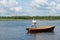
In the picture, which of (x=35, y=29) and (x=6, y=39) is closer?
(x=6, y=39)

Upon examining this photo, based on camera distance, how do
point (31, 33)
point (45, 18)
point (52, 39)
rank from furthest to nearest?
1. point (45, 18)
2. point (31, 33)
3. point (52, 39)

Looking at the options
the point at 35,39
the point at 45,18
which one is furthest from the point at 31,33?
the point at 45,18

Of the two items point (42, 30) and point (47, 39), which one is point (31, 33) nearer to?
point (42, 30)

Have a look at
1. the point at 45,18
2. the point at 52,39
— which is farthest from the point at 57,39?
the point at 45,18

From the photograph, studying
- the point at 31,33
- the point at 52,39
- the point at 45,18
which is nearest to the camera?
the point at 52,39

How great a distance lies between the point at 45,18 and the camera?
16250 centimetres

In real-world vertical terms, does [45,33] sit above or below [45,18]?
above

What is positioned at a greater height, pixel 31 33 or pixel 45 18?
pixel 31 33

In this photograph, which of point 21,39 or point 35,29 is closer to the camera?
point 21,39

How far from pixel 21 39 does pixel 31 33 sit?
9.19m

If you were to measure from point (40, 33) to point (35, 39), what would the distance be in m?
9.15

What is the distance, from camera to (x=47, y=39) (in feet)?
123

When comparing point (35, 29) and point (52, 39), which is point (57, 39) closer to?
point (52, 39)

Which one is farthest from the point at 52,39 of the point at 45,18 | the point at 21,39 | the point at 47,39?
the point at 45,18
